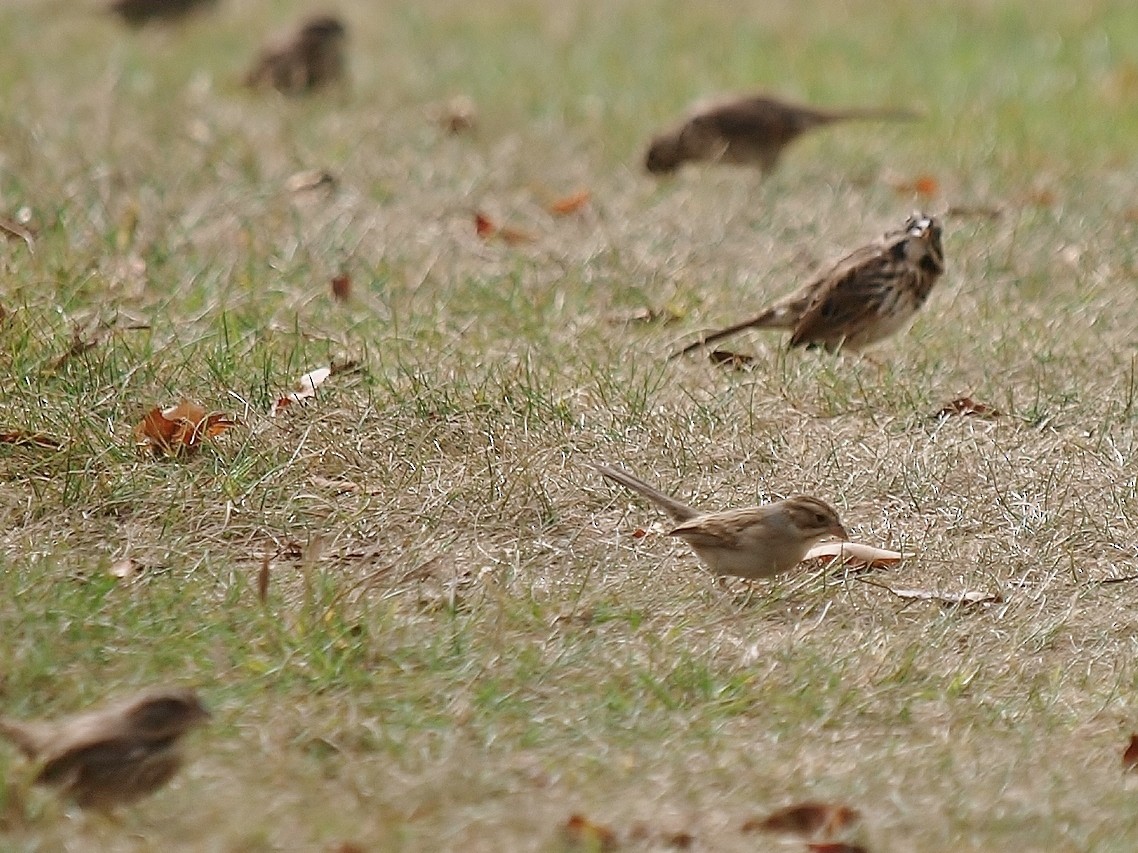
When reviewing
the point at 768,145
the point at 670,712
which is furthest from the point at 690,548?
the point at 768,145

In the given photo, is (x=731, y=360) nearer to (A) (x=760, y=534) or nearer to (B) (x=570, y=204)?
(A) (x=760, y=534)

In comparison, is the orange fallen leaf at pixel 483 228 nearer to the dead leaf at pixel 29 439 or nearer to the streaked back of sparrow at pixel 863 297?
the streaked back of sparrow at pixel 863 297

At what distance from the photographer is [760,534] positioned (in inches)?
221

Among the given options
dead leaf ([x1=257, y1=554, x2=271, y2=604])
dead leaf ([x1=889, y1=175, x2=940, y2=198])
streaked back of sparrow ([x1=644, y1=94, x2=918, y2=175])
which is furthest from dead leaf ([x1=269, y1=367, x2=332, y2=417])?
dead leaf ([x1=889, y1=175, x2=940, y2=198])

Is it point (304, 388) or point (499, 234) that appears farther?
point (499, 234)

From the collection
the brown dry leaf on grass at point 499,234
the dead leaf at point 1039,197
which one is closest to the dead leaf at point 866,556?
the brown dry leaf on grass at point 499,234

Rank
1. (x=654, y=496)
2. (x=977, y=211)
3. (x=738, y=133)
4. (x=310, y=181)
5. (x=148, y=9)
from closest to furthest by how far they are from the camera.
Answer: (x=654, y=496) → (x=310, y=181) → (x=977, y=211) → (x=738, y=133) → (x=148, y=9)

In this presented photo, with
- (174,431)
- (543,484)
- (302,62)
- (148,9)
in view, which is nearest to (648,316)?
(543,484)

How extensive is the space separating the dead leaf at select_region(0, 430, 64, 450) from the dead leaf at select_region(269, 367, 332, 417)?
0.72m

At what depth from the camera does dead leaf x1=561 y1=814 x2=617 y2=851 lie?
4.24m

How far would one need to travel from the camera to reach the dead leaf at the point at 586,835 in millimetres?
4238

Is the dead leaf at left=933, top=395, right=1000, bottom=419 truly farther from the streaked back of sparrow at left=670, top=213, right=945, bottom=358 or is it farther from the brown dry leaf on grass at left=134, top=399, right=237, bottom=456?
the brown dry leaf on grass at left=134, top=399, right=237, bottom=456

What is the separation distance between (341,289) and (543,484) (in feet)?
7.07

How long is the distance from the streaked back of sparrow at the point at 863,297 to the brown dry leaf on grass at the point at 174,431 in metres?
1.99
